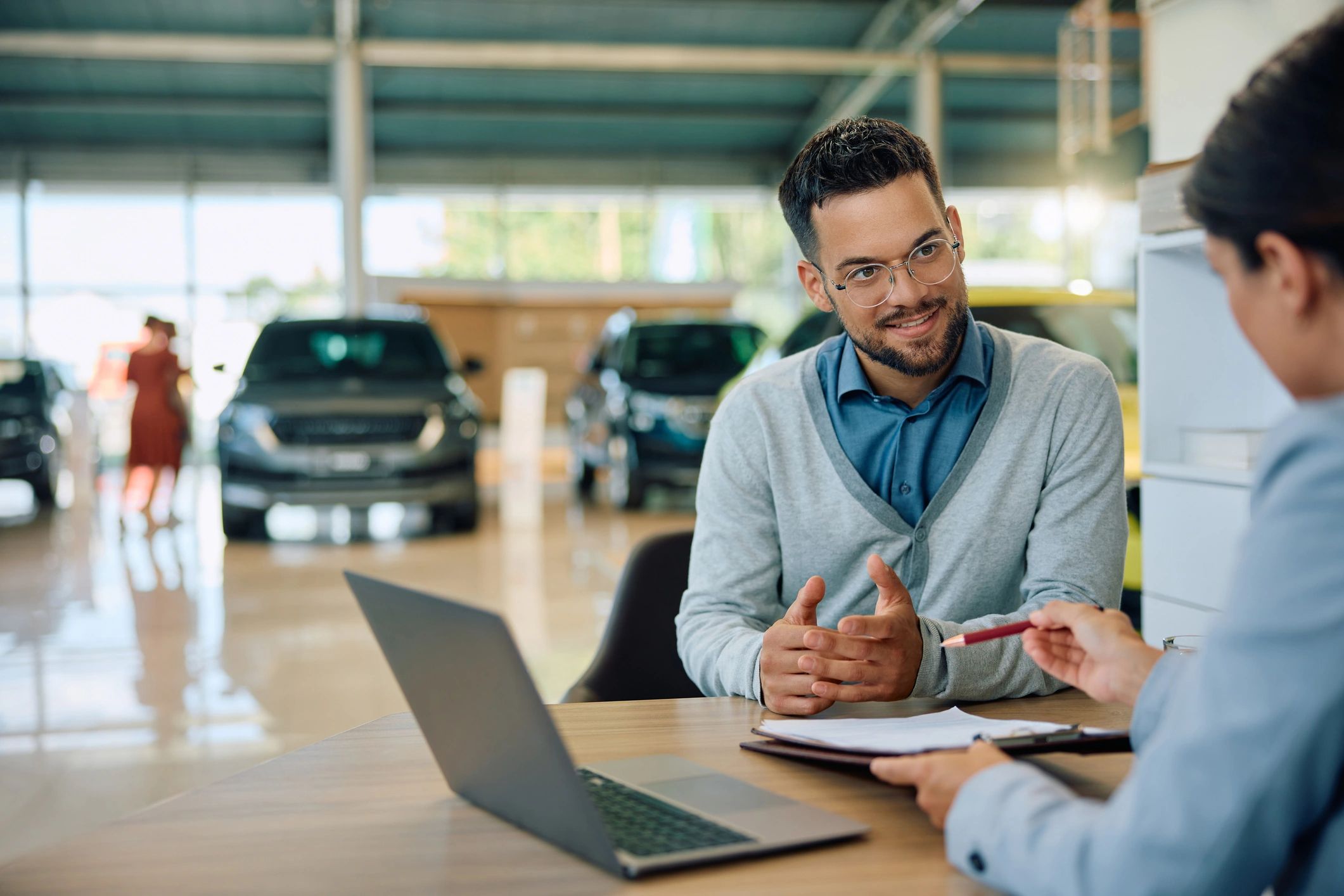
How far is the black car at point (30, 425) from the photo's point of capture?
9398 millimetres

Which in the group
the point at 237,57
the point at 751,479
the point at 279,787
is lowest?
the point at 279,787

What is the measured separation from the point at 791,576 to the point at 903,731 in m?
0.60

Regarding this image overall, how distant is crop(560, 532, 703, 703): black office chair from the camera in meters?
1.93

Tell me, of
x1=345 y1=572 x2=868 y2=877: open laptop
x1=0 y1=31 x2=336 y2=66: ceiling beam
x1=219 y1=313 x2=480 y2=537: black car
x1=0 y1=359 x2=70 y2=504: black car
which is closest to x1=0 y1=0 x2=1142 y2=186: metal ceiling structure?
x1=0 y1=31 x2=336 y2=66: ceiling beam

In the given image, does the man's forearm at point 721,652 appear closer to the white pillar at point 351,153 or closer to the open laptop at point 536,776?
the open laptop at point 536,776

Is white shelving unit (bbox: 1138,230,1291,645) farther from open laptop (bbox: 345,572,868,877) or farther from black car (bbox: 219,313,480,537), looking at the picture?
black car (bbox: 219,313,480,537)

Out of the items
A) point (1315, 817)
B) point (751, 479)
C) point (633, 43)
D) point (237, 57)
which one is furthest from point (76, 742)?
point (633, 43)

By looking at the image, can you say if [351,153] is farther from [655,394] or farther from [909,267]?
[909,267]

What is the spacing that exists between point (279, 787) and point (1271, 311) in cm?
89

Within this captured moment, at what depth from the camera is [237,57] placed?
12.5 metres

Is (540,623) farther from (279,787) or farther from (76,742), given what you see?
(279,787)

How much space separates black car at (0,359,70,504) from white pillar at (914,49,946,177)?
896 centimetres

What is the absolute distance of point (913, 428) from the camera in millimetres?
1756

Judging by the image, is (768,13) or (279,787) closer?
(279,787)
